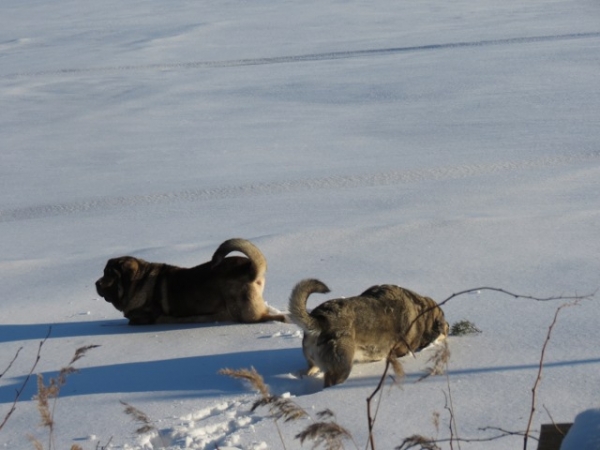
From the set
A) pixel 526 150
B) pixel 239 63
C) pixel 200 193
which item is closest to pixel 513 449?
pixel 200 193

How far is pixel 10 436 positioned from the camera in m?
4.25

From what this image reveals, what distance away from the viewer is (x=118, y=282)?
606 centimetres

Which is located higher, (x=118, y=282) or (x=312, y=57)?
(x=118, y=282)

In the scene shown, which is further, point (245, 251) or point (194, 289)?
point (194, 289)

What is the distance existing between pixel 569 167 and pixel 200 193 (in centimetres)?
382

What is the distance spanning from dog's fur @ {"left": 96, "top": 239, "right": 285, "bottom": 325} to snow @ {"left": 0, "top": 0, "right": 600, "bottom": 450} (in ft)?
0.44

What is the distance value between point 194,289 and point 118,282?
50 cm

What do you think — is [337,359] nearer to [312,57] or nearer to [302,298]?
[302,298]

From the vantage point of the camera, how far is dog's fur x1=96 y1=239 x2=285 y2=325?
568 centimetres

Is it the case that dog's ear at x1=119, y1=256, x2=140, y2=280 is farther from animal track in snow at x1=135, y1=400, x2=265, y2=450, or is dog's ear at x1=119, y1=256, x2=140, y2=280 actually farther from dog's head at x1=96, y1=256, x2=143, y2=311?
animal track in snow at x1=135, y1=400, x2=265, y2=450

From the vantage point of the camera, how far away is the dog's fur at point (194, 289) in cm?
568

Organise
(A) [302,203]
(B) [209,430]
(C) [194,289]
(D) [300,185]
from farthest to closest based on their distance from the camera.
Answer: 1. (D) [300,185]
2. (A) [302,203]
3. (C) [194,289]
4. (B) [209,430]

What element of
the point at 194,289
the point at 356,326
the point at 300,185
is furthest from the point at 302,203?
the point at 356,326

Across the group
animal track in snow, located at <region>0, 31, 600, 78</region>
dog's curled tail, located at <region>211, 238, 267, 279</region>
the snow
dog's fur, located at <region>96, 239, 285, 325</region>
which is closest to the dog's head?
dog's fur, located at <region>96, 239, 285, 325</region>
